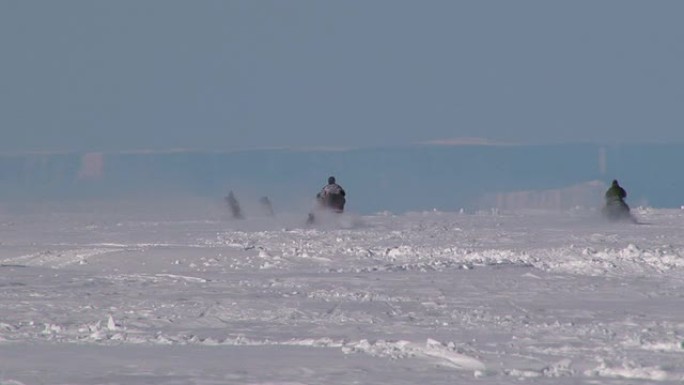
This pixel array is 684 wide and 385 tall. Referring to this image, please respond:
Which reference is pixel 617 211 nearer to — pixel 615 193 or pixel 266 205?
pixel 615 193

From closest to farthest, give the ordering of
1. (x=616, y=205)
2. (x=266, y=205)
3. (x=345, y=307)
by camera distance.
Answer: (x=345, y=307) → (x=616, y=205) → (x=266, y=205)

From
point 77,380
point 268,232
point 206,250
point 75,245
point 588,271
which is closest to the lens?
point 77,380

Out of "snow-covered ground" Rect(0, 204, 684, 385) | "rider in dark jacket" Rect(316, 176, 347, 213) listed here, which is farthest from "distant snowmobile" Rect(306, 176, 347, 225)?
"snow-covered ground" Rect(0, 204, 684, 385)

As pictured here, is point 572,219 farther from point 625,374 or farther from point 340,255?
point 625,374

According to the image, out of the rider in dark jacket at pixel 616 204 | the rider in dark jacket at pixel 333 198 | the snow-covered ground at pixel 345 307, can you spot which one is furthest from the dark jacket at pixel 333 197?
the rider in dark jacket at pixel 616 204

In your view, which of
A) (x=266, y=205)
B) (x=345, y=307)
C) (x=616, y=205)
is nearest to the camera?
(x=345, y=307)

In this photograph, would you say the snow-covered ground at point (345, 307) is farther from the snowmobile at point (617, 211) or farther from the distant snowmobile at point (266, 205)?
the distant snowmobile at point (266, 205)

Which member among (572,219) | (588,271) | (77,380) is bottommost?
(77,380)

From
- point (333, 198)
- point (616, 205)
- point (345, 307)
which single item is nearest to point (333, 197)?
point (333, 198)

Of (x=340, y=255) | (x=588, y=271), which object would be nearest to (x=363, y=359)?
(x=588, y=271)

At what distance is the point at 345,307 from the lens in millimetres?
16578

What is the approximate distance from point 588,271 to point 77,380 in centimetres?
1221

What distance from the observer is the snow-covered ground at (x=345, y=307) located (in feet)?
38.3

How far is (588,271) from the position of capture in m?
21.8
